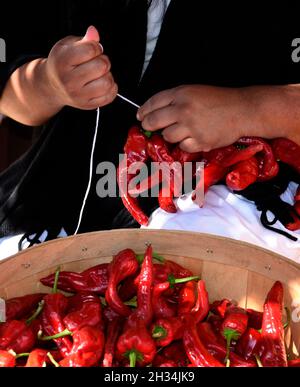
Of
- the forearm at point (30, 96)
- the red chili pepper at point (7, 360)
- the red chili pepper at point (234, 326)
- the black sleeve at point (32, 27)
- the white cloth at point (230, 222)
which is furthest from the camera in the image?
the black sleeve at point (32, 27)

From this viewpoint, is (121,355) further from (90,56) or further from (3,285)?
(90,56)

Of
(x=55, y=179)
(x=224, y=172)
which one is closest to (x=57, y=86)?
(x=55, y=179)

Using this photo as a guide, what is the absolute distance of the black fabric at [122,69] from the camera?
152 cm

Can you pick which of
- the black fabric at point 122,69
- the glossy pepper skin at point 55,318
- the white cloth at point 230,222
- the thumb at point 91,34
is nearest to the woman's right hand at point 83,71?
the thumb at point 91,34

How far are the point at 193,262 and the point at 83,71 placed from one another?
0.46m

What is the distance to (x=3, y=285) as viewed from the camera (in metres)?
1.34

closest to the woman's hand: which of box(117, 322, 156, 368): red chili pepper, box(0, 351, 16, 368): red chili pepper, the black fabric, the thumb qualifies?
the black fabric

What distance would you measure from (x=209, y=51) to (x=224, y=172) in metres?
0.28

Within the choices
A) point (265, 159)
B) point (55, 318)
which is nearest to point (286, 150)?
point (265, 159)

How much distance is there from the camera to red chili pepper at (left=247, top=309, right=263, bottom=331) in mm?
1377

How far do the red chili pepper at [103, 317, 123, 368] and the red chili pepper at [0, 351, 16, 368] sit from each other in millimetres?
167

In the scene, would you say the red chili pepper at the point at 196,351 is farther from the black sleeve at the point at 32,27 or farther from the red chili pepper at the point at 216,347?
the black sleeve at the point at 32,27

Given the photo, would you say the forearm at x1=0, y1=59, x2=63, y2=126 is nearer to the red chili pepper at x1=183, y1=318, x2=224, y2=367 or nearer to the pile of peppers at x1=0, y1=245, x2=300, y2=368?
the pile of peppers at x1=0, y1=245, x2=300, y2=368

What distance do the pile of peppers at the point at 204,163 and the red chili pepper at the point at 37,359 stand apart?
0.41 m
